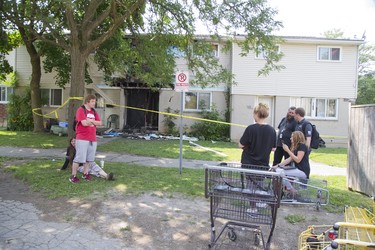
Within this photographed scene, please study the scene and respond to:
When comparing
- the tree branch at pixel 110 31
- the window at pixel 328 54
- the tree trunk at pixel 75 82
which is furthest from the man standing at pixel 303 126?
the window at pixel 328 54

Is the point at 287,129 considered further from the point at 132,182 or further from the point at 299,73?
the point at 299,73

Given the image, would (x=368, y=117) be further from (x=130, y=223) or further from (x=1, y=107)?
(x=1, y=107)

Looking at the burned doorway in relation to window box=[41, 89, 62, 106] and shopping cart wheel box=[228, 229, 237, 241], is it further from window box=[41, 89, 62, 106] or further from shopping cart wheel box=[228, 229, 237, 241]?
shopping cart wheel box=[228, 229, 237, 241]

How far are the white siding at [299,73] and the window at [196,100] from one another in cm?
187

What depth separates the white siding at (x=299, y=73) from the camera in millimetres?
18703

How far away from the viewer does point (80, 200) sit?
564 cm

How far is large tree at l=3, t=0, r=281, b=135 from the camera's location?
8.23 m

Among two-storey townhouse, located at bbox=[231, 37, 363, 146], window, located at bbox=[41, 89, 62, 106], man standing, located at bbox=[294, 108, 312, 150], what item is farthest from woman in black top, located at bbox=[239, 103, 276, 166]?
window, located at bbox=[41, 89, 62, 106]

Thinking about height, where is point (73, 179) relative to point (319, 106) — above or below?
below

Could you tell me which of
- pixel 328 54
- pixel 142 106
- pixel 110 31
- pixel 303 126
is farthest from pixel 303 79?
pixel 110 31

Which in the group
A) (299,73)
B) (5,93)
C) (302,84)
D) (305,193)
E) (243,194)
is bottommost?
(305,193)

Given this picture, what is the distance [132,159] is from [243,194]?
738 centimetres

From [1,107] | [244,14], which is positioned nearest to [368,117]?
[244,14]

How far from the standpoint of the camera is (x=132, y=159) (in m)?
10.6
